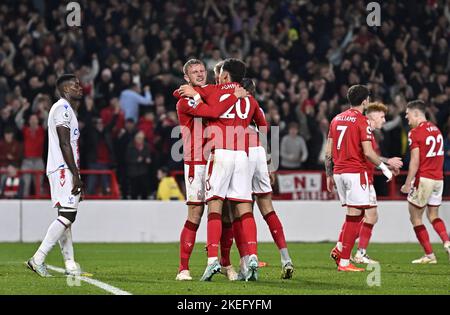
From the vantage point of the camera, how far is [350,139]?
12695mm

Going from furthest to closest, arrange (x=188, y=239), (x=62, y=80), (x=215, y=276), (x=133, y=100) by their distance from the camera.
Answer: (x=133, y=100)
(x=62, y=80)
(x=215, y=276)
(x=188, y=239)

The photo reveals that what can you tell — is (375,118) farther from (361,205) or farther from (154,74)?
(154,74)

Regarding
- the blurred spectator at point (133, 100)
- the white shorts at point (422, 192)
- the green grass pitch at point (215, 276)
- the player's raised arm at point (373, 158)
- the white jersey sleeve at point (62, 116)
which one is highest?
the blurred spectator at point (133, 100)

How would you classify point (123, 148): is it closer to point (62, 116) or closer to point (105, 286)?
point (62, 116)

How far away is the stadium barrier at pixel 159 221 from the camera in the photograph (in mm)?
19719

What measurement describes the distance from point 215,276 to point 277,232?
0.89 metres

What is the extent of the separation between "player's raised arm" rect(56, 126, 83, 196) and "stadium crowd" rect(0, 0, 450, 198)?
852 cm

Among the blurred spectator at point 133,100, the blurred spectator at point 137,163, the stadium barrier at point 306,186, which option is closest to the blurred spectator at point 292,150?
the stadium barrier at point 306,186

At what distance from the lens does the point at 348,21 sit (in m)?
25.7

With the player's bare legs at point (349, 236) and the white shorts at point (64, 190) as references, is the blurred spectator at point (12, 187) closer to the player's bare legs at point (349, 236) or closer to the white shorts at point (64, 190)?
the white shorts at point (64, 190)

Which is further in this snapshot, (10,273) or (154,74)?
(154,74)

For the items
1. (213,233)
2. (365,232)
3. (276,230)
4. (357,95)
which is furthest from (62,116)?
(365,232)
